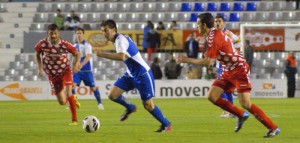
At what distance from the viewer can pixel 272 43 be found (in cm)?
3127

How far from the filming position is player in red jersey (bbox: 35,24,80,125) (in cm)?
1496

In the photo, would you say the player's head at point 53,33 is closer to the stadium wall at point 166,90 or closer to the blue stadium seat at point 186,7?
the stadium wall at point 166,90

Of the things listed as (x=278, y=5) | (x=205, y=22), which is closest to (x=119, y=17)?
(x=278, y=5)

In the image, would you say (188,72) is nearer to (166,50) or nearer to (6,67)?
(166,50)

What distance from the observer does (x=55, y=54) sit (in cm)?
1513

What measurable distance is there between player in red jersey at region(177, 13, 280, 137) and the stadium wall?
668 inches

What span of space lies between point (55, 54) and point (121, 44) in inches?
117

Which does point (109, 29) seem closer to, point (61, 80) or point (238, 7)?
point (61, 80)

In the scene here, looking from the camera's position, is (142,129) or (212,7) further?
(212,7)

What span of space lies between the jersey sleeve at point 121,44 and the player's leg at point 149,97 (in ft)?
2.32

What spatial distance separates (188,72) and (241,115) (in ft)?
58.5

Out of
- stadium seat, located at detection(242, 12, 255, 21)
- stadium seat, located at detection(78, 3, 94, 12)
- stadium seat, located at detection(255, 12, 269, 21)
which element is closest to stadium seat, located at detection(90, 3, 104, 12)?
stadium seat, located at detection(78, 3, 94, 12)

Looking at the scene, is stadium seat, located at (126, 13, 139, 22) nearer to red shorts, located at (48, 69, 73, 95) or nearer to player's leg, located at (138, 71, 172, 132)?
red shorts, located at (48, 69, 73, 95)

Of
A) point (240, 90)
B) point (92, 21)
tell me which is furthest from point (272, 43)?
point (240, 90)
